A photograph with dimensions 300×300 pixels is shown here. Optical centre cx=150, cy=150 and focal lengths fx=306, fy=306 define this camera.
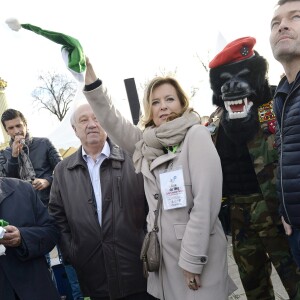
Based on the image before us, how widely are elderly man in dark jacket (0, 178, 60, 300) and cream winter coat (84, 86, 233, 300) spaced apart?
2.09ft

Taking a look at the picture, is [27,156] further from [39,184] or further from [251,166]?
[251,166]

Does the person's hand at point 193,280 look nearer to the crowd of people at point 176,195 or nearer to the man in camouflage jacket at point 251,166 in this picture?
the crowd of people at point 176,195

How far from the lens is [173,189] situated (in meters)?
1.59

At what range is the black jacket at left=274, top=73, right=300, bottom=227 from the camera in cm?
157

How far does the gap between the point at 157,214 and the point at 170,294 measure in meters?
0.44

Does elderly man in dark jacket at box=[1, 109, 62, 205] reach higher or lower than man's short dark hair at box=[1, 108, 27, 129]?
lower

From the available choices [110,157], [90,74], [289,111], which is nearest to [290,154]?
[289,111]

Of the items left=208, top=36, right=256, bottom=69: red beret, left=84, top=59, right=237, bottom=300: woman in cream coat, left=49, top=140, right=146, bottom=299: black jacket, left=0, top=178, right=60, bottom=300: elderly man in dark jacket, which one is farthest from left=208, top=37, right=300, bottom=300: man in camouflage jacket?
left=0, top=178, right=60, bottom=300: elderly man in dark jacket

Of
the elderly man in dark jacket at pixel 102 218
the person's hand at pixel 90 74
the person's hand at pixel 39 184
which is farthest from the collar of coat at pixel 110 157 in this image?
the person's hand at pixel 39 184

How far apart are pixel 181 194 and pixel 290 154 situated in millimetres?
606

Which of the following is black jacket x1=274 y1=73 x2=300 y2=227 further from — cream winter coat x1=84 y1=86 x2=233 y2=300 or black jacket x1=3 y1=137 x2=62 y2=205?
black jacket x1=3 y1=137 x2=62 y2=205

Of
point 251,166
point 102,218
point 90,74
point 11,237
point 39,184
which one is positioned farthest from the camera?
point 39,184

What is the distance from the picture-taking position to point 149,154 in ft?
5.76

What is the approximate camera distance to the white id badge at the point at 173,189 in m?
1.57
